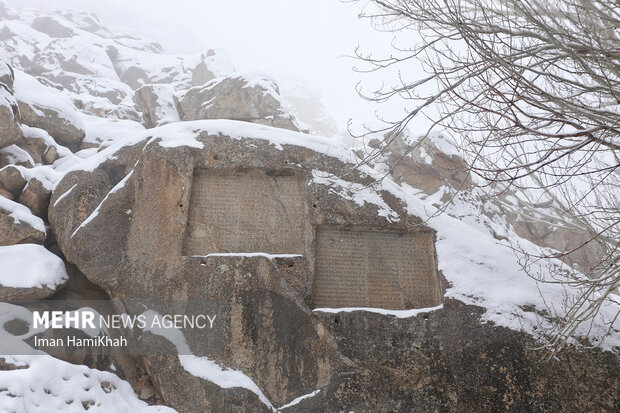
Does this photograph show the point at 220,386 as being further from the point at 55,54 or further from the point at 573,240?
the point at 55,54

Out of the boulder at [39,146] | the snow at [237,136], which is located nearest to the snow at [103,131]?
the boulder at [39,146]

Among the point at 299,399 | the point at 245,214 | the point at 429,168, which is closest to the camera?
the point at 299,399

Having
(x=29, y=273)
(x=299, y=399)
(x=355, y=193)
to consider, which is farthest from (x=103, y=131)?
(x=299, y=399)

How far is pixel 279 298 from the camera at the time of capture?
5875 mm

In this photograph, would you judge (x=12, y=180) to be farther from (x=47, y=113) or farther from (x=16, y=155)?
(x=47, y=113)

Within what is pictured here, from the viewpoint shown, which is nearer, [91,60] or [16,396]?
[16,396]

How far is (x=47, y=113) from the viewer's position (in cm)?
1044

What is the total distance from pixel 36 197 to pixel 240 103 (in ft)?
33.6

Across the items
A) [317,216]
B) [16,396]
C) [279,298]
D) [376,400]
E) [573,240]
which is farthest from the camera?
[573,240]

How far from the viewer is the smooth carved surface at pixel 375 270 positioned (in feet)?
20.1

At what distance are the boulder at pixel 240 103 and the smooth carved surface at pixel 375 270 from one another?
404 inches

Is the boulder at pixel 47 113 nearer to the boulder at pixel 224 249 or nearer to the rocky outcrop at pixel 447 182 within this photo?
the boulder at pixel 224 249

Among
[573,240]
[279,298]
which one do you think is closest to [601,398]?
[279,298]

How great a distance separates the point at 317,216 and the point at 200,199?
1.88m
